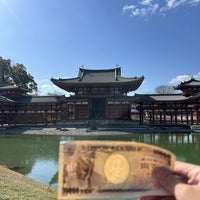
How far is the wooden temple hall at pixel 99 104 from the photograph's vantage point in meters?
27.9

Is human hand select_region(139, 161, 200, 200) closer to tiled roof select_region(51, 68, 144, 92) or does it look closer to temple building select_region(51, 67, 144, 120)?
temple building select_region(51, 67, 144, 120)

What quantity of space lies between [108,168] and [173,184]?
26 cm

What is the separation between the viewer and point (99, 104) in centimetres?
2933

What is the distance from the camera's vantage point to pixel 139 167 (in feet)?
3.63

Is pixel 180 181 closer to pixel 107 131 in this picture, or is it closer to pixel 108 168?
pixel 108 168

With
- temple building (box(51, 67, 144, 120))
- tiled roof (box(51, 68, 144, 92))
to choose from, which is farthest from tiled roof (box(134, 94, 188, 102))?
tiled roof (box(51, 68, 144, 92))

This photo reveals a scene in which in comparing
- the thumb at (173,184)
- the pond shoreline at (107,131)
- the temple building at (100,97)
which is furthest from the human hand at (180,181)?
the temple building at (100,97)

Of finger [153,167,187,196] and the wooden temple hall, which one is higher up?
the wooden temple hall

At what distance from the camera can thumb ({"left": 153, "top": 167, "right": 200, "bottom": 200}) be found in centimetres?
96

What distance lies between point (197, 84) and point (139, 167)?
30333 mm

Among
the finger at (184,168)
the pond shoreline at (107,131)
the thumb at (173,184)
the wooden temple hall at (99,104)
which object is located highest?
the wooden temple hall at (99,104)

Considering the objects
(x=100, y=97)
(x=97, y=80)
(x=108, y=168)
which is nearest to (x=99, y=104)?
(x=100, y=97)

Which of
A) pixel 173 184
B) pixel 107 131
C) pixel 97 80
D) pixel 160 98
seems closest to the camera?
pixel 173 184

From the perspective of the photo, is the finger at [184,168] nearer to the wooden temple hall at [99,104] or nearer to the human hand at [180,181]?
the human hand at [180,181]
